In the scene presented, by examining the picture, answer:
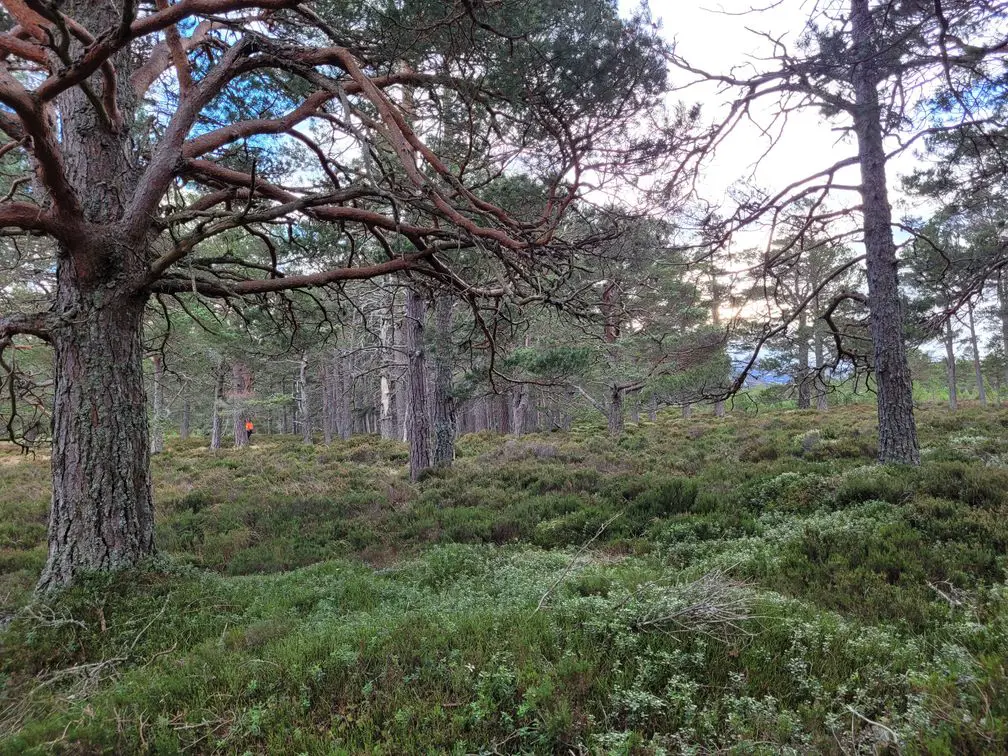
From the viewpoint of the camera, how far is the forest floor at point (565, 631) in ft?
9.19

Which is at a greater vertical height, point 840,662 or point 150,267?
point 150,267

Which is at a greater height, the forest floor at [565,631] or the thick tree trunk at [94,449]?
the thick tree trunk at [94,449]

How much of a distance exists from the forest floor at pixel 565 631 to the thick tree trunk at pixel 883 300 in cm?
103

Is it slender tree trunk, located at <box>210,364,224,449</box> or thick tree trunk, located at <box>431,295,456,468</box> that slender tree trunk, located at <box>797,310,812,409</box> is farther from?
→ slender tree trunk, located at <box>210,364,224,449</box>

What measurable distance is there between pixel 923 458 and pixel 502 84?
8.90 m

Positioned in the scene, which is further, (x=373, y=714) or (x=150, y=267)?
(x=150, y=267)

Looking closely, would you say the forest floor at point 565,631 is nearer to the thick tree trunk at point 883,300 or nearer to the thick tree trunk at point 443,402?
the thick tree trunk at point 883,300

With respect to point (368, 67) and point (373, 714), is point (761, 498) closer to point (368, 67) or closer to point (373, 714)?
point (373, 714)

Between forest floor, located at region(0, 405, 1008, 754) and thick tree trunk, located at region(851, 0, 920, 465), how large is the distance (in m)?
1.03

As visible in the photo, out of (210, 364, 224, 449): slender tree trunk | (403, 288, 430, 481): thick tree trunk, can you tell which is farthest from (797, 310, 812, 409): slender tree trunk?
(210, 364, 224, 449): slender tree trunk

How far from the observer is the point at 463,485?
10.8 meters

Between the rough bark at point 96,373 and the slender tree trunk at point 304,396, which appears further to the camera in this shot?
the slender tree trunk at point 304,396

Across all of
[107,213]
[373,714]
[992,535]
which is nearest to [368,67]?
[107,213]

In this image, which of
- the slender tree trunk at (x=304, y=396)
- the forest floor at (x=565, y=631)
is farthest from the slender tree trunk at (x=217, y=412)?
the forest floor at (x=565, y=631)
